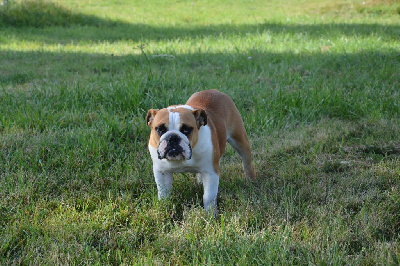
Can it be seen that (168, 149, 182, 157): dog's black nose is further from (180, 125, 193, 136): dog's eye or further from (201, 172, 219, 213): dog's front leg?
(201, 172, 219, 213): dog's front leg

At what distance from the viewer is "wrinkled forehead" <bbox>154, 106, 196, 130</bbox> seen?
323 cm

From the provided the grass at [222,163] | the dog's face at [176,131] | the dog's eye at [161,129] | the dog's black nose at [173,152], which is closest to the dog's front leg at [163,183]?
the grass at [222,163]

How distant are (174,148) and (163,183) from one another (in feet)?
2.08

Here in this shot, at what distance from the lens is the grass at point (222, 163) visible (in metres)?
2.97

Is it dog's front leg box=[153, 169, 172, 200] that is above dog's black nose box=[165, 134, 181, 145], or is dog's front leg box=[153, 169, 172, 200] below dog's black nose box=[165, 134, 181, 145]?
below

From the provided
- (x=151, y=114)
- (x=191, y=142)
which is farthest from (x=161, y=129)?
(x=151, y=114)

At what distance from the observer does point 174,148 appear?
10.1ft

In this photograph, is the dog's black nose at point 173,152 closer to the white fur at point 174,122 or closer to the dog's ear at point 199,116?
the white fur at point 174,122

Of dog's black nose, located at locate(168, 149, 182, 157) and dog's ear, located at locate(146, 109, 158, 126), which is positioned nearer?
dog's black nose, located at locate(168, 149, 182, 157)

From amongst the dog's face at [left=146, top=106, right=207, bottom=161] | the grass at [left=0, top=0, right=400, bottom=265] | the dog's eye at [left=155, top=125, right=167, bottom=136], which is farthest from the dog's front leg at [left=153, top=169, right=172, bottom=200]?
the dog's eye at [left=155, top=125, right=167, bottom=136]

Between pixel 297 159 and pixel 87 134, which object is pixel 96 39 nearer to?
pixel 87 134

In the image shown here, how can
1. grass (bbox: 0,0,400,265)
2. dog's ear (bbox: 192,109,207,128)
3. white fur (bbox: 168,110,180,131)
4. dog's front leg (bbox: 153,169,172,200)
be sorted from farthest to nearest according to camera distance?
dog's front leg (bbox: 153,169,172,200)
dog's ear (bbox: 192,109,207,128)
white fur (bbox: 168,110,180,131)
grass (bbox: 0,0,400,265)

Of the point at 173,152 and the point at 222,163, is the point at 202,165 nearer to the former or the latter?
the point at 173,152

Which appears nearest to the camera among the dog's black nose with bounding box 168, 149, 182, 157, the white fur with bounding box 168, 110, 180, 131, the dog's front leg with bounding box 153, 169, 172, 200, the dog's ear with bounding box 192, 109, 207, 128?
the dog's black nose with bounding box 168, 149, 182, 157
